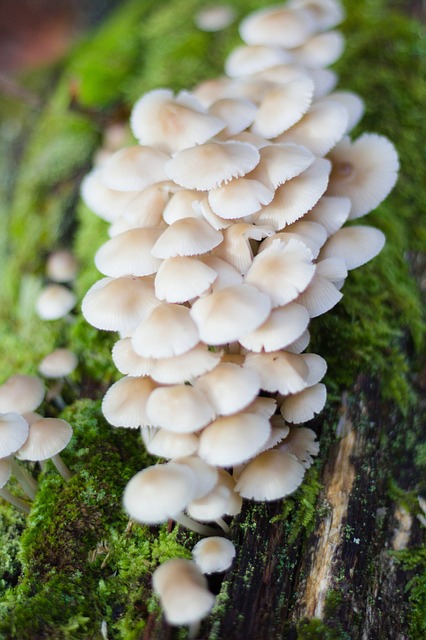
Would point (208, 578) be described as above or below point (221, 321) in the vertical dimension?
below

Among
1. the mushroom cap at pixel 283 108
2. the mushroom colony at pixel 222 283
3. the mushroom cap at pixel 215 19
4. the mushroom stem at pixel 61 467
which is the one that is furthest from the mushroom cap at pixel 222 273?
the mushroom cap at pixel 215 19

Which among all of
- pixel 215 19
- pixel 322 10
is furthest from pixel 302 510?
pixel 215 19

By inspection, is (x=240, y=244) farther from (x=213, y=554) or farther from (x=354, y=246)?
(x=213, y=554)

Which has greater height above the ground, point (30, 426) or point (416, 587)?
point (30, 426)

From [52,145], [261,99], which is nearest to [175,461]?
[261,99]

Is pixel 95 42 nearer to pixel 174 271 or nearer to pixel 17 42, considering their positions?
pixel 17 42

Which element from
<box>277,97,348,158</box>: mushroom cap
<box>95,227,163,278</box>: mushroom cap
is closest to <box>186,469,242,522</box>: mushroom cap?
<box>95,227,163,278</box>: mushroom cap
